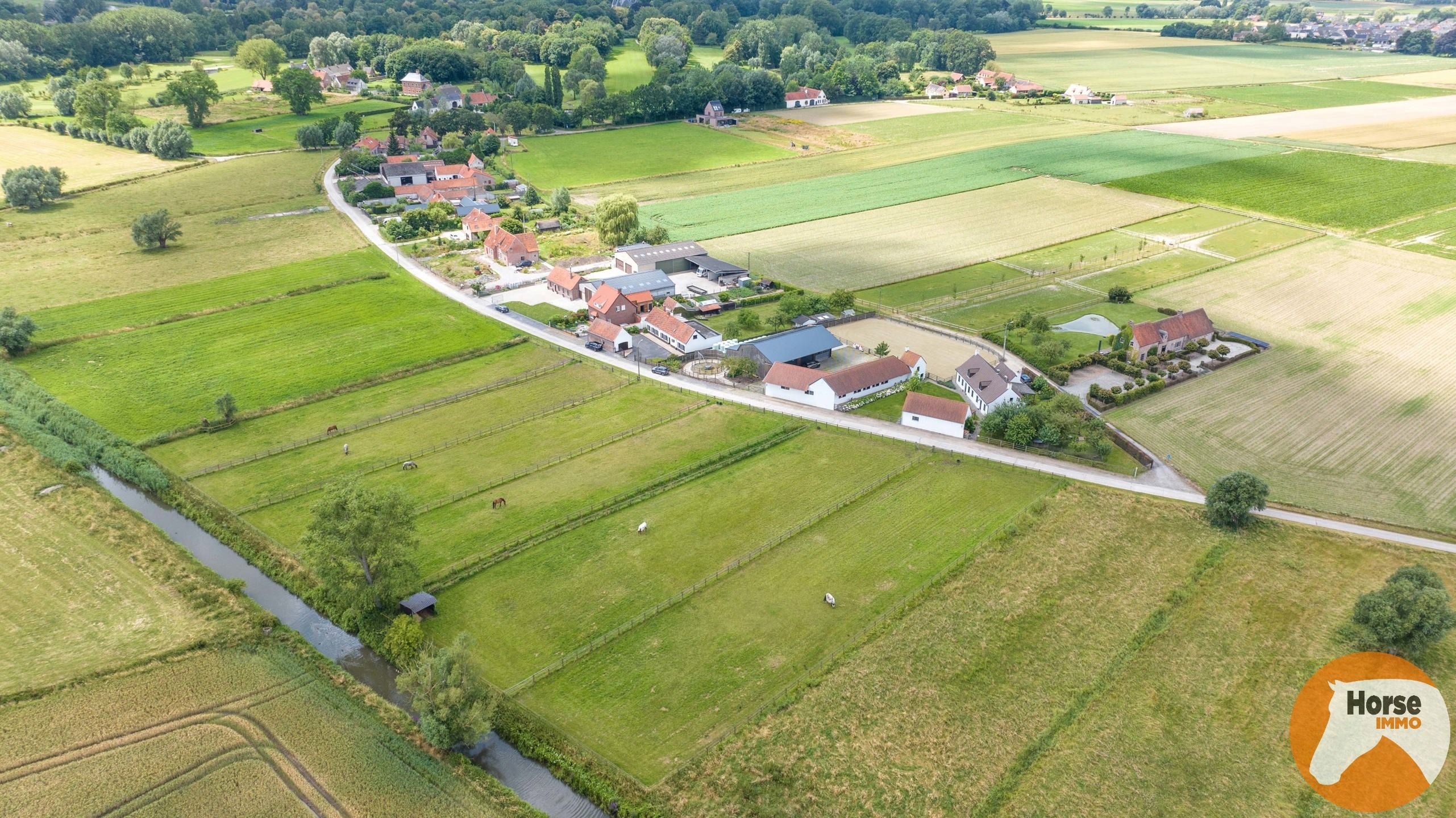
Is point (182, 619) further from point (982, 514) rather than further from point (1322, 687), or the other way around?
point (1322, 687)

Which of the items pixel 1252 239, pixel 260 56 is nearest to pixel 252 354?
pixel 1252 239

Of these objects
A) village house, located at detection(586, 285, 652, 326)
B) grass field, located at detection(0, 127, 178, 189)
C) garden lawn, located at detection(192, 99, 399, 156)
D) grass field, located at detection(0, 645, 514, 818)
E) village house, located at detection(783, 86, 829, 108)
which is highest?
village house, located at detection(783, 86, 829, 108)

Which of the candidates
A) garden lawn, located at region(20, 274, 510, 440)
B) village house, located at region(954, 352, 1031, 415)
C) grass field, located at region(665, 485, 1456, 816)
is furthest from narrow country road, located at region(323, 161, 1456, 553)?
garden lawn, located at region(20, 274, 510, 440)

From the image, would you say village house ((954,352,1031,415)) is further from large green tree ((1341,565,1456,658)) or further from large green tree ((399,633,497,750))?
large green tree ((399,633,497,750))

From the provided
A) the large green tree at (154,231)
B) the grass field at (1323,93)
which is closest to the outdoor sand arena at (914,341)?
the large green tree at (154,231)

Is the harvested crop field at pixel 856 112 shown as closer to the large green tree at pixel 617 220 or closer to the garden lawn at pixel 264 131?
the large green tree at pixel 617 220
